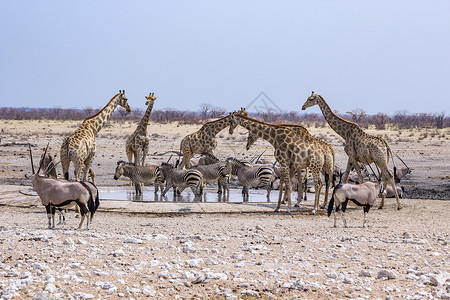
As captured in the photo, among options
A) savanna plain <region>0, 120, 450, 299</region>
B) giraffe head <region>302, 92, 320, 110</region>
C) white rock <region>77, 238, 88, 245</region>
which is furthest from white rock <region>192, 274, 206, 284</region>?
giraffe head <region>302, 92, 320, 110</region>

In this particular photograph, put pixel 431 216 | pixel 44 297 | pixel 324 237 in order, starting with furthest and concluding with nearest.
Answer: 1. pixel 431 216
2. pixel 324 237
3. pixel 44 297

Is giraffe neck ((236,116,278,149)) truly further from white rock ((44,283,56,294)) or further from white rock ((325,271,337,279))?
white rock ((44,283,56,294))

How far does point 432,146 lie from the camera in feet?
118

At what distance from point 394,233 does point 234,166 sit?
667 cm

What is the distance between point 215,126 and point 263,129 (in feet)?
12.0

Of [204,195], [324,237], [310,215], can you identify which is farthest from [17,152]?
[324,237]

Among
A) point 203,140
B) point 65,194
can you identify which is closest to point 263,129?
point 203,140

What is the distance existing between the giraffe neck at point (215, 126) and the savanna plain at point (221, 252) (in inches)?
156

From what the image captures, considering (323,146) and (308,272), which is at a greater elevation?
(323,146)

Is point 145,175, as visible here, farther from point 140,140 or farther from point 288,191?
point 288,191

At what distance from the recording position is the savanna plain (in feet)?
23.7

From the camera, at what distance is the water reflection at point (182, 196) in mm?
15766

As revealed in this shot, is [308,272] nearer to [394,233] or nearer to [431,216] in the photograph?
[394,233]

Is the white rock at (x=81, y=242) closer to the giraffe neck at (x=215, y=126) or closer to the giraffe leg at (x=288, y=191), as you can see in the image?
the giraffe leg at (x=288, y=191)
